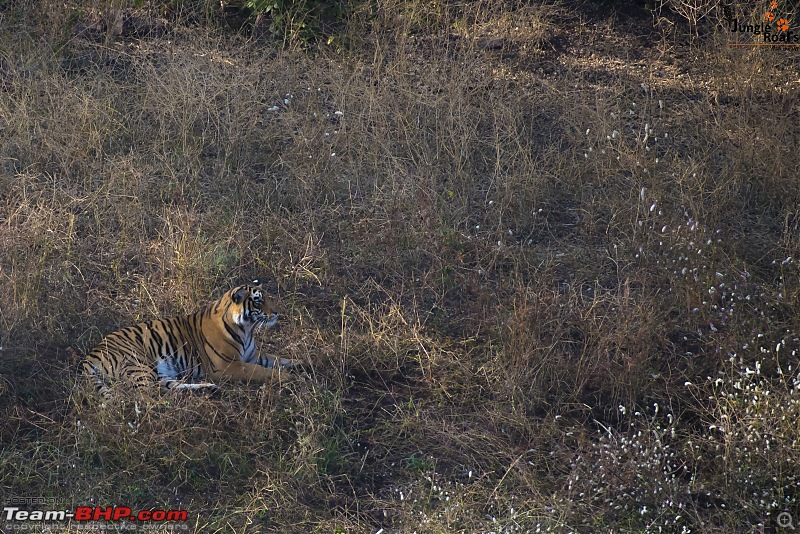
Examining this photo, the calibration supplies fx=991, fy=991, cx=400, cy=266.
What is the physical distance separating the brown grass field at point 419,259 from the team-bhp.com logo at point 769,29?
0.09 metres

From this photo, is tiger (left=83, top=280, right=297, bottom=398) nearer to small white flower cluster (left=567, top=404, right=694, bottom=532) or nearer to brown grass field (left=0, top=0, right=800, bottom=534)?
brown grass field (left=0, top=0, right=800, bottom=534)

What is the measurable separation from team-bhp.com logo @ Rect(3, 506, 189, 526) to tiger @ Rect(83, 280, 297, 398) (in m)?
0.88

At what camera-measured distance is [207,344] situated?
214 inches

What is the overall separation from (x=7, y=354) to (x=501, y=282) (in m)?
2.89

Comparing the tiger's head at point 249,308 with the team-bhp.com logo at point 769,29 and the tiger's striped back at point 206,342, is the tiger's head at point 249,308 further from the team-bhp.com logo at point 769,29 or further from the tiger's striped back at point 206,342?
the team-bhp.com logo at point 769,29

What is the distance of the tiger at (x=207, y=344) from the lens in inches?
208

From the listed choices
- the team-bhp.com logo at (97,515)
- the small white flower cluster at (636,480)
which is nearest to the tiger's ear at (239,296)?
the team-bhp.com logo at (97,515)

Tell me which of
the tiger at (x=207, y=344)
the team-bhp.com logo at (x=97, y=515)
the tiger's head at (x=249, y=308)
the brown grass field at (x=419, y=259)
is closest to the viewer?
the team-bhp.com logo at (x=97, y=515)

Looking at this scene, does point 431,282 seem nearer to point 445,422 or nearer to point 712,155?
point 445,422

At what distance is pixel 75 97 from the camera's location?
7.39 metres

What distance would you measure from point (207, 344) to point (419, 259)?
1565 mm

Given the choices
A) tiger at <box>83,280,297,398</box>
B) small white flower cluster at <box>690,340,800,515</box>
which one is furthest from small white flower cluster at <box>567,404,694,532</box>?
tiger at <box>83,280,297,398</box>

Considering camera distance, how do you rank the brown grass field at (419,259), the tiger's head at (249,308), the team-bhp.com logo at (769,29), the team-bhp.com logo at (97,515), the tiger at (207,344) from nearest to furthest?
1. the team-bhp.com logo at (97,515)
2. the brown grass field at (419,259)
3. the tiger at (207,344)
4. the tiger's head at (249,308)
5. the team-bhp.com logo at (769,29)

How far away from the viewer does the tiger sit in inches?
208
